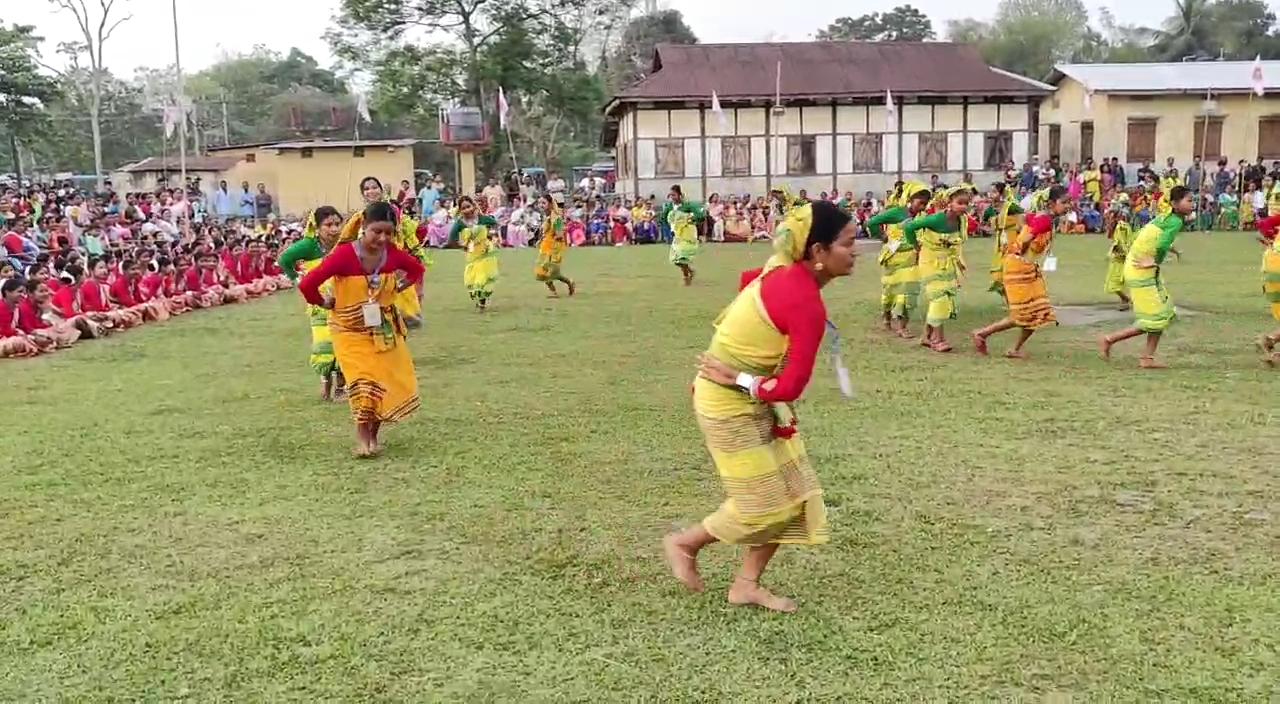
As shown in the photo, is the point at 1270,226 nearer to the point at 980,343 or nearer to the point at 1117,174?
the point at 980,343

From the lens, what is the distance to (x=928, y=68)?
111 feet

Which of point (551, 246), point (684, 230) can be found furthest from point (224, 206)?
point (684, 230)

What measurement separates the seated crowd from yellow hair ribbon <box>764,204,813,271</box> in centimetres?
969

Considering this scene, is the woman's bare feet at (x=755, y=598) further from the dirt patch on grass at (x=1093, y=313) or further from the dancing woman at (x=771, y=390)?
the dirt patch on grass at (x=1093, y=313)

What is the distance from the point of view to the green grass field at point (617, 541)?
3959mm

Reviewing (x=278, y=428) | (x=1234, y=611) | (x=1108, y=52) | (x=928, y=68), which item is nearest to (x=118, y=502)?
(x=278, y=428)

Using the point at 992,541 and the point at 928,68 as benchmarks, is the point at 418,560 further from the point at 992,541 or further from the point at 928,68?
the point at 928,68

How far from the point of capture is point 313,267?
24.7 ft

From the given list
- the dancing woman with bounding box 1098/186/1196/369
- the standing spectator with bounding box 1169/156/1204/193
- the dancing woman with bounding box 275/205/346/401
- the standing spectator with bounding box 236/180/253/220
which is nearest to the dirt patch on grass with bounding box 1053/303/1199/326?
the dancing woman with bounding box 1098/186/1196/369

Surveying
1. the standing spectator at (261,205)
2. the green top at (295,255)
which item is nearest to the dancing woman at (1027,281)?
the green top at (295,255)

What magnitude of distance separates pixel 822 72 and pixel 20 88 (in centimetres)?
2321

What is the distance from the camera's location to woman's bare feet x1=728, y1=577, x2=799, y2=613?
4.43 metres

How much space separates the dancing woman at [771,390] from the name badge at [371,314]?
9.38 ft

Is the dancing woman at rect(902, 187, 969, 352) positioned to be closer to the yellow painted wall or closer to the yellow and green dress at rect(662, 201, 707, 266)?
the yellow and green dress at rect(662, 201, 707, 266)
